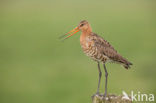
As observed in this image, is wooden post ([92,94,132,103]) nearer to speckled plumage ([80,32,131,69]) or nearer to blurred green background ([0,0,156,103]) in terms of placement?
speckled plumage ([80,32,131,69])

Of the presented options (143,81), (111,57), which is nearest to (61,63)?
(143,81)

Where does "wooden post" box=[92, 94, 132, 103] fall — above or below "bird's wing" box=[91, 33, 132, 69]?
below

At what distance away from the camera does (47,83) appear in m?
16.1

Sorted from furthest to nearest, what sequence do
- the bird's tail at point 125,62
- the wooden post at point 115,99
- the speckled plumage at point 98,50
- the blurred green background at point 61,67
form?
the blurred green background at point 61,67, the bird's tail at point 125,62, the speckled plumage at point 98,50, the wooden post at point 115,99

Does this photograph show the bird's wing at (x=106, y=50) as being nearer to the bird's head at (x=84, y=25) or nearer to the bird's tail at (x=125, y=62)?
the bird's tail at (x=125, y=62)

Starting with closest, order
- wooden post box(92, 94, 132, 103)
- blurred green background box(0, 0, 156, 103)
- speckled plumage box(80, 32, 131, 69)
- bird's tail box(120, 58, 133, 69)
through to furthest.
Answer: wooden post box(92, 94, 132, 103) < speckled plumage box(80, 32, 131, 69) < bird's tail box(120, 58, 133, 69) < blurred green background box(0, 0, 156, 103)

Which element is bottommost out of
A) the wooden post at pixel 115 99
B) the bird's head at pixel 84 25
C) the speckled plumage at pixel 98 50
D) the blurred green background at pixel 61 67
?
the wooden post at pixel 115 99

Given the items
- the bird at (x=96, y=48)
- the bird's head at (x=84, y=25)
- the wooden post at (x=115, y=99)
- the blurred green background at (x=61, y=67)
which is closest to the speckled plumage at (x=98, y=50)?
the bird at (x=96, y=48)

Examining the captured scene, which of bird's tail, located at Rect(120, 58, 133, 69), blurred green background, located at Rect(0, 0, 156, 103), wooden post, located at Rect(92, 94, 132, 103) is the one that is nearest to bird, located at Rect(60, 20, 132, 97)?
bird's tail, located at Rect(120, 58, 133, 69)

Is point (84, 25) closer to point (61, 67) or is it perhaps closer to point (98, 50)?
point (98, 50)

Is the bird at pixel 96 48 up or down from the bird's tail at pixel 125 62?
up

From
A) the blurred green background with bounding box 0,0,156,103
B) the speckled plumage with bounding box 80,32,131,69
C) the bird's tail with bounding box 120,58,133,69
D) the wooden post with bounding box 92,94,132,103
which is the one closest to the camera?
the wooden post with bounding box 92,94,132,103

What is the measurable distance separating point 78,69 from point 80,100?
4.87 metres

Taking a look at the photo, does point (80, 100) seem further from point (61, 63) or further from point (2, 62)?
point (2, 62)
